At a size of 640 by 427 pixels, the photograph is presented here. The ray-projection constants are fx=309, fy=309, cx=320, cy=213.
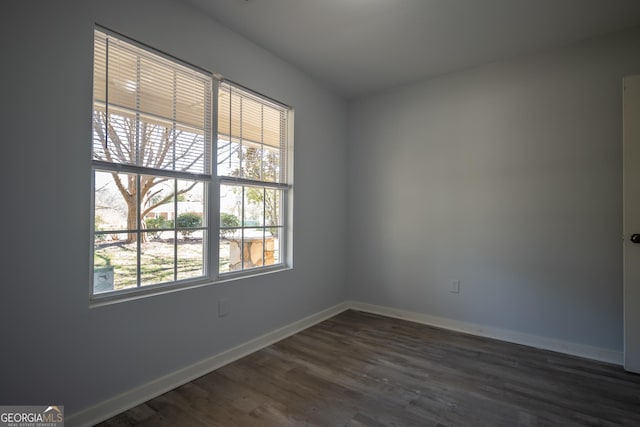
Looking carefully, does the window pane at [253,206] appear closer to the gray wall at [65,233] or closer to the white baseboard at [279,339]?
the gray wall at [65,233]

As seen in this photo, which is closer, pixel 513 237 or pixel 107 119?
pixel 107 119

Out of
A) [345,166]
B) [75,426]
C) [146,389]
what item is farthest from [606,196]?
[75,426]

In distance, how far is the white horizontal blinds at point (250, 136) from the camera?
268 cm

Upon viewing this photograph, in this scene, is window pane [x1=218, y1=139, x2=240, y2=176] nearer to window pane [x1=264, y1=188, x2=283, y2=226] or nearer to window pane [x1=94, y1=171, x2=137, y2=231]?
window pane [x1=264, y1=188, x2=283, y2=226]

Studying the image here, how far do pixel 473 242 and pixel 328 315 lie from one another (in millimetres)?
1884

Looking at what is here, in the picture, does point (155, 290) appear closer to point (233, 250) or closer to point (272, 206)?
point (233, 250)

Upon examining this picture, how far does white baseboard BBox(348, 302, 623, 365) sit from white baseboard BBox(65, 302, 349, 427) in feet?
3.98

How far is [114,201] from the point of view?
2.02 meters

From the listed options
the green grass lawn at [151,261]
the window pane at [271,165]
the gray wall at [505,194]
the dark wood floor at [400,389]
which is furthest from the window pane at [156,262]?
the gray wall at [505,194]

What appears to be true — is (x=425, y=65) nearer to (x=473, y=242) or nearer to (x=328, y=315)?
(x=473, y=242)

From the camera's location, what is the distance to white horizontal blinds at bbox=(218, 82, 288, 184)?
2676mm

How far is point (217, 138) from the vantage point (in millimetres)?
2582

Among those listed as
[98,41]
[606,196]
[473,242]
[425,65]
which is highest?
[425,65]

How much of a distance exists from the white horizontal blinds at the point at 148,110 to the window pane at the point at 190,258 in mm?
562
